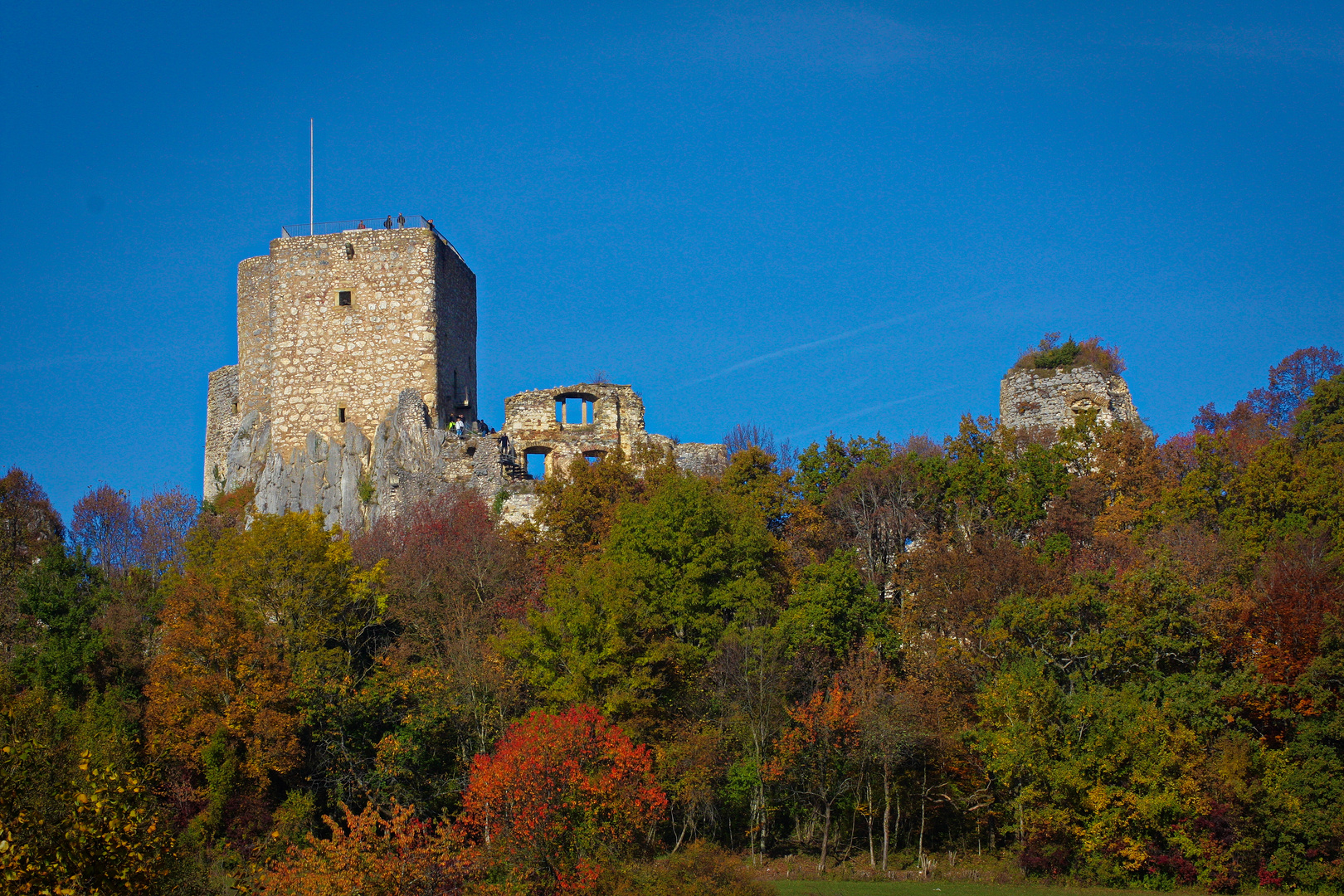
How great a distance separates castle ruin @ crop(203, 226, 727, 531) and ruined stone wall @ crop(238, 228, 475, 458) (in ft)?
0.12

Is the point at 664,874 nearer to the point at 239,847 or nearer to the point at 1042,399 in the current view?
the point at 239,847

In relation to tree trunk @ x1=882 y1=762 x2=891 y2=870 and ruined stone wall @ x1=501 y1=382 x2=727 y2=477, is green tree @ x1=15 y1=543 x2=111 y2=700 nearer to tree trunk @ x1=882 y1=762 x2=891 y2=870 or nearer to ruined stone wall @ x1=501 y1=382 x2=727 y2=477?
ruined stone wall @ x1=501 y1=382 x2=727 y2=477

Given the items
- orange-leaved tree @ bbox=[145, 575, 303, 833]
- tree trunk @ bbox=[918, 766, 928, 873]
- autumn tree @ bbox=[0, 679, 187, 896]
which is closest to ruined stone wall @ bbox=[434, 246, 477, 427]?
orange-leaved tree @ bbox=[145, 575, 303, 833]

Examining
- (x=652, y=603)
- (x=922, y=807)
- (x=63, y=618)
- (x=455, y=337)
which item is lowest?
(x=922, y=807)

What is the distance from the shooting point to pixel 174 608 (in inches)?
1282

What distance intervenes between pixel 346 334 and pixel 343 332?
9cm

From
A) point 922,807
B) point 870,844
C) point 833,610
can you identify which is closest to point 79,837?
point 870,844

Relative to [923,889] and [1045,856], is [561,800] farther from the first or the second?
[1045,856]

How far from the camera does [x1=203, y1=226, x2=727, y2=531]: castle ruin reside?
40.9m

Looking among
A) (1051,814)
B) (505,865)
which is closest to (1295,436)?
(1051,814)

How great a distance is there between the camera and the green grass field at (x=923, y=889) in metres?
28.3

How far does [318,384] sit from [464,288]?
5811 mm

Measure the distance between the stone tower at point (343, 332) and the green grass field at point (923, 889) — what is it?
19372 mm

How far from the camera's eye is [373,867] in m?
24.3
